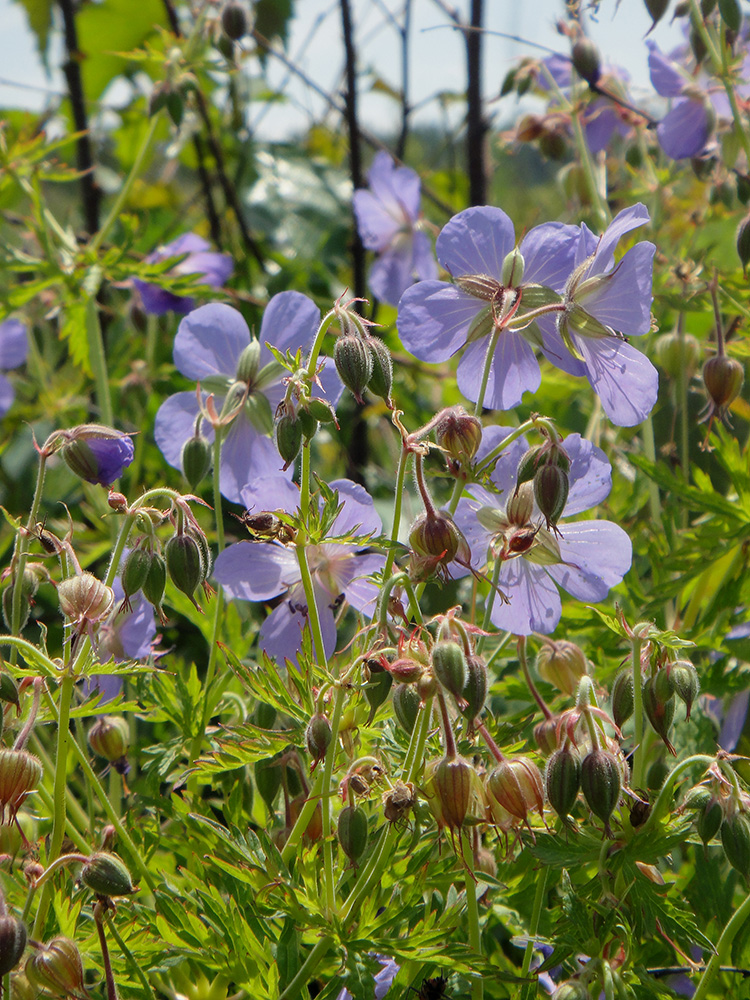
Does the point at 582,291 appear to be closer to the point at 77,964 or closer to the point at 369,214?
the point at 77,964

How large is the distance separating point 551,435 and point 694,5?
0.68m

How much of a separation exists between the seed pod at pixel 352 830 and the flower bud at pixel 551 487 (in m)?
0.28

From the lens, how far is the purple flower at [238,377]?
106 cm

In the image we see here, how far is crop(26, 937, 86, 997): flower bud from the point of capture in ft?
2.33

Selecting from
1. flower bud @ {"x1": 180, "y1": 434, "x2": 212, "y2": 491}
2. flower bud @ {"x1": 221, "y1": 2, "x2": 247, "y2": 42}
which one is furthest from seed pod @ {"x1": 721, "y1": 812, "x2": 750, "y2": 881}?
flower bud @ {"x1": 221, "y1": 2, "x2": 247, "y2": 42}

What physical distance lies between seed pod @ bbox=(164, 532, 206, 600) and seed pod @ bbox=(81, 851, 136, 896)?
23cm

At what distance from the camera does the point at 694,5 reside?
115 cm

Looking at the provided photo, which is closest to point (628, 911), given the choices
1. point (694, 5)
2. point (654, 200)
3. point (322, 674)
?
point (322, 674)

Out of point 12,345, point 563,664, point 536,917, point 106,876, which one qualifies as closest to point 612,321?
point 563,664

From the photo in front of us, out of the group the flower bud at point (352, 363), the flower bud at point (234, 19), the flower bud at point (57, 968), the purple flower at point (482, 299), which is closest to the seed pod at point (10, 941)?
the flower bud at point (57, 968)

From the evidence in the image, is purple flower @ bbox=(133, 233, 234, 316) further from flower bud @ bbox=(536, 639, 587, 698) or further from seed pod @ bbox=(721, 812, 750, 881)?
seed pod @ bbox=(721, 812, 750, 881)

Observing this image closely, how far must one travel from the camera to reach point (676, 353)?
4.60ft

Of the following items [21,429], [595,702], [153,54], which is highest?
[153,54]

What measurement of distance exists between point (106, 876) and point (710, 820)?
1.47 feet
